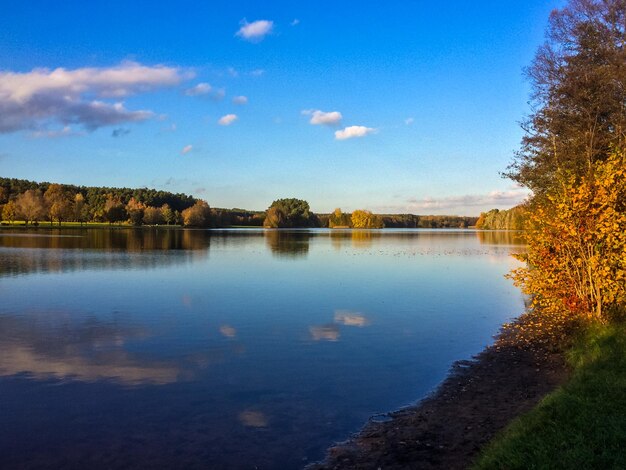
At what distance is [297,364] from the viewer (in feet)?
43.7

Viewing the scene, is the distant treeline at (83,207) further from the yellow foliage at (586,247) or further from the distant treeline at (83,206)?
the yellow foliage at (586,247)

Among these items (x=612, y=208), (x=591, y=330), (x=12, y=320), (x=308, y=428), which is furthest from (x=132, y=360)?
(x=612, y=208)

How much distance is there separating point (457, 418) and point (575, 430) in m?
2.55

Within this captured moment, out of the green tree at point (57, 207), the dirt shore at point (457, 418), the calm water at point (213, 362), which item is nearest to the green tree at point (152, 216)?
the green tree at point (57, 207)

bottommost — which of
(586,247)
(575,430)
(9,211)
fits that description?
(575,430)

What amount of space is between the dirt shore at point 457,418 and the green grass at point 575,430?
2.46 ft

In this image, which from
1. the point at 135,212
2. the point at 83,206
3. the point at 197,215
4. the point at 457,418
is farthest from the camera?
the point at 197,215

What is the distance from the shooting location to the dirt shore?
7.77 meters

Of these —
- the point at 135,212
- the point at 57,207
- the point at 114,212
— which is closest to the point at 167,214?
the point at 135,212

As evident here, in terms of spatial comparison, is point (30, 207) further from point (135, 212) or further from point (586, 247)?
point (586, 247)

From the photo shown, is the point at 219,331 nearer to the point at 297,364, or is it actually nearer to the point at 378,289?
the point at 297,364

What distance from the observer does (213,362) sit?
13.4 m

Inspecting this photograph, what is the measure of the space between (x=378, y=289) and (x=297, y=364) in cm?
1560

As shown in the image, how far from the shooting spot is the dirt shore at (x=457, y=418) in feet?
25.5
